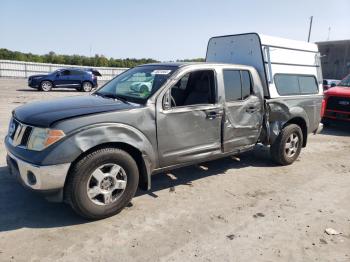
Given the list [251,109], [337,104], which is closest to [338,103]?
[337,104]

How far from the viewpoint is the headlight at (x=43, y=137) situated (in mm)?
3459

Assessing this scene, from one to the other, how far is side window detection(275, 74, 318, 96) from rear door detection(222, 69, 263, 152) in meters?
0.67

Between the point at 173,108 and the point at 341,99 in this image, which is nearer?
the point at 173,108

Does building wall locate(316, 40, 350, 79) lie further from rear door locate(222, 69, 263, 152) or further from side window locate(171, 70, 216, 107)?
side window locate(171, 70, 216, 107)

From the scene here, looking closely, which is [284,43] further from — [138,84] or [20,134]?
[20,134]

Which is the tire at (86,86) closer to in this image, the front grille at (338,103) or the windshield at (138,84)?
the front grille at (338,103)

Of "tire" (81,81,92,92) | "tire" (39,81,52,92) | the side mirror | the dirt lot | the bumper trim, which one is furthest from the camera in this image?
"tire" (81,81,92,92)

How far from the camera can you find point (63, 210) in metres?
4.09

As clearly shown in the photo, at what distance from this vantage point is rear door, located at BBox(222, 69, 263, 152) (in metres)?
5.08

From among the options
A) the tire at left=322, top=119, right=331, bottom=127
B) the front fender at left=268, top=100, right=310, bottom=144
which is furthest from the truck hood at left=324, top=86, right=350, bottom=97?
the front fender at left=268, top=100, right=310, bottom=144

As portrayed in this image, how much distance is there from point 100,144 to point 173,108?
1.11 m

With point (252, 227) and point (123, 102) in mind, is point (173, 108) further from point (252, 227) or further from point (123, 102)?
point (252, 227)

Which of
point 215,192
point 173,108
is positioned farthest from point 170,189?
point 173,108

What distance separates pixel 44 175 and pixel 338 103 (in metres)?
9.09
